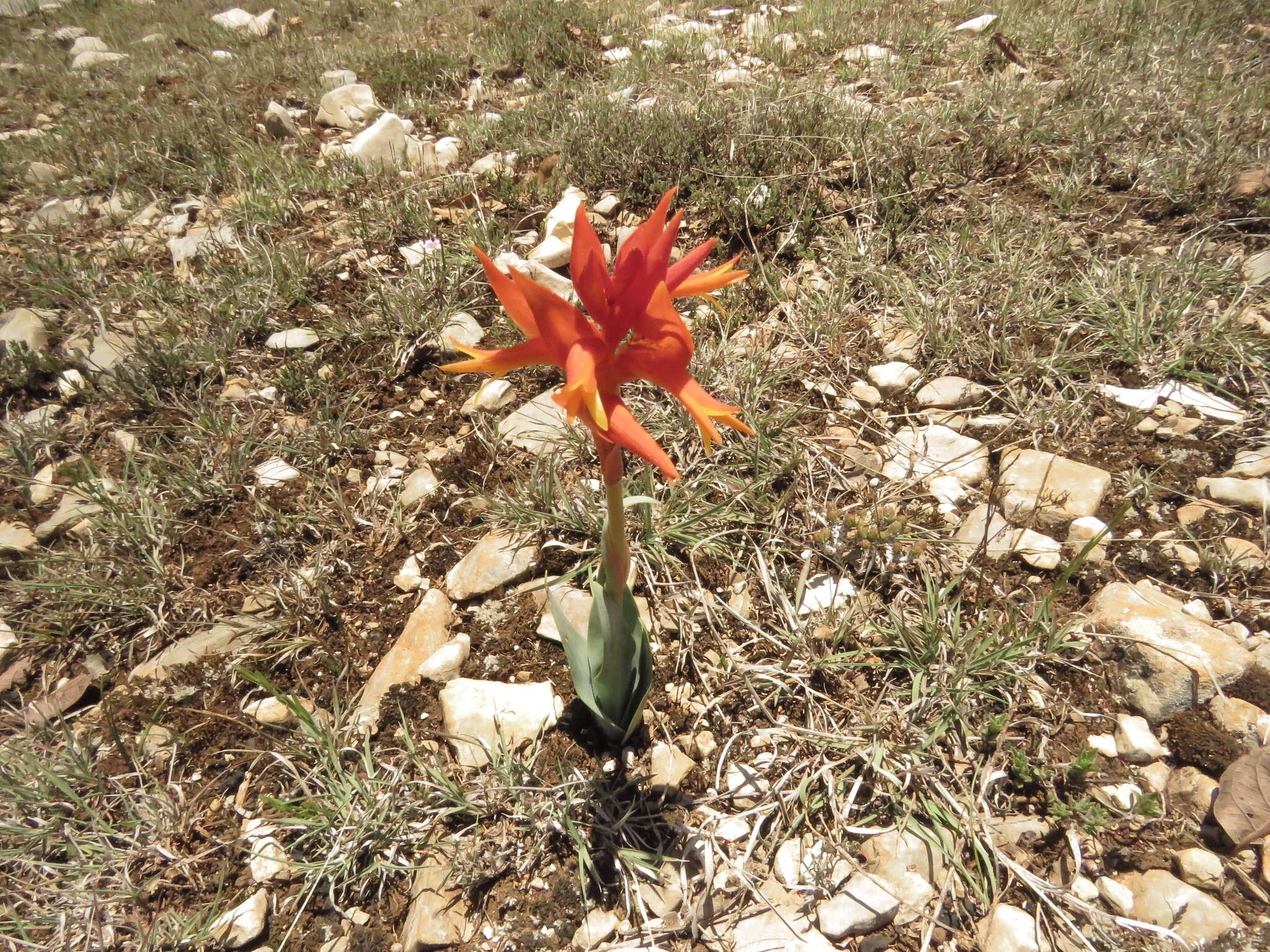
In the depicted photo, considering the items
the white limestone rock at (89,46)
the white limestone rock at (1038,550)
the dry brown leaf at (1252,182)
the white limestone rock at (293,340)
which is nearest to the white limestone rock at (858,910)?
the white limestone rock at (1038,550)

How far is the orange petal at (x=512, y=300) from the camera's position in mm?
1246

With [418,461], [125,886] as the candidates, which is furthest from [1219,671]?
[125,886]

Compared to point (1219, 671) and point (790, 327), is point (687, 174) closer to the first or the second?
point (790, 327)

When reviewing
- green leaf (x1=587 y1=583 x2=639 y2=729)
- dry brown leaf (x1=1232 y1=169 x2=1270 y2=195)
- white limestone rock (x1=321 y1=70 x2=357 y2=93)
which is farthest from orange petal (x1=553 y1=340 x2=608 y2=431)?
white limestone rock (x1=321 y1=70 x2=357 y2=93)

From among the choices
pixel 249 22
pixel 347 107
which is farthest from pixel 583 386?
pixel 249 22

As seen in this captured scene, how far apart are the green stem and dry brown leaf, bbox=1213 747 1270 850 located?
1615 mm

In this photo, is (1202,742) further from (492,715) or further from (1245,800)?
(492,715)

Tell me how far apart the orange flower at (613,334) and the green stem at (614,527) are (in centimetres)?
12

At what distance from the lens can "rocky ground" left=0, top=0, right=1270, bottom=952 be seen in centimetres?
176

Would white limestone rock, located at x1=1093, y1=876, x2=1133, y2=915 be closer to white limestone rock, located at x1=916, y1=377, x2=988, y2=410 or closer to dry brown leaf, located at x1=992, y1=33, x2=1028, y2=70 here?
white limestone rock, located at x1=916, y1=377, x2=988, y2=410

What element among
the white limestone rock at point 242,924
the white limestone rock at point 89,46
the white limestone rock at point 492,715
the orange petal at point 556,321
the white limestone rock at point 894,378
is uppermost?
the white limestone rock at point 89,46

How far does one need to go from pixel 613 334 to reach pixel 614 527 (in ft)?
1.57

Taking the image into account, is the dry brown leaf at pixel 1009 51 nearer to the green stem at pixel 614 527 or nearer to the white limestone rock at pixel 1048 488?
the white limestone rock at pixel 1048 488

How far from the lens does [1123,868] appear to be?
167 centimetres
